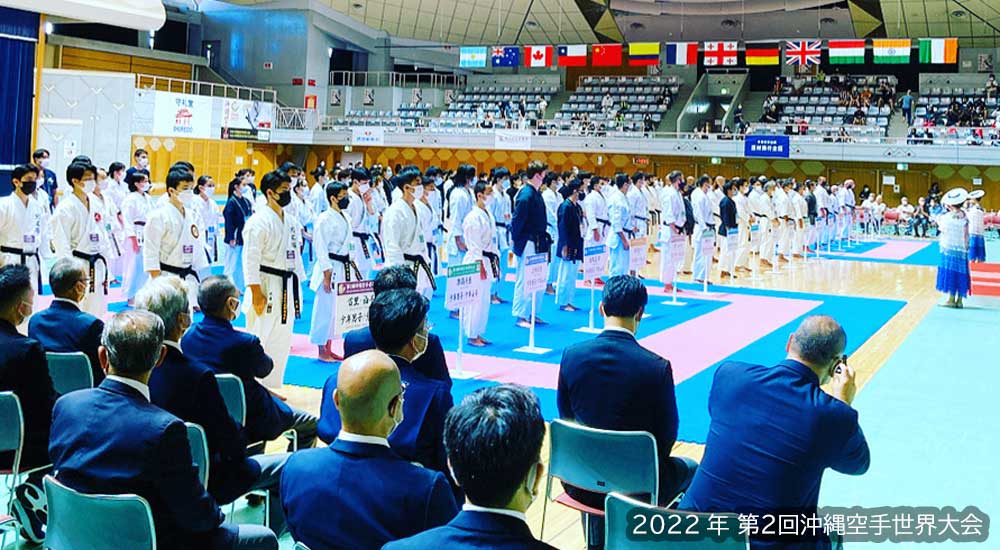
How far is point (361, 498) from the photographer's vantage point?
94.3 inches

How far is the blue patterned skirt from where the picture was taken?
12.7 metres

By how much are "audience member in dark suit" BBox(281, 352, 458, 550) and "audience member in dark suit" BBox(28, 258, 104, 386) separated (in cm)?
246

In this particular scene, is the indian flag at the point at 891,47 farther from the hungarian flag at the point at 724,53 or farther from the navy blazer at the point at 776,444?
the navy blazer at the point at 776,444

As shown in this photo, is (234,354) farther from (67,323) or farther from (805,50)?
(805,50)

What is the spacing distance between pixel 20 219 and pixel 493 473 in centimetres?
768

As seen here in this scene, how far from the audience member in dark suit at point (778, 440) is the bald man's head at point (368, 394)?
127 cm

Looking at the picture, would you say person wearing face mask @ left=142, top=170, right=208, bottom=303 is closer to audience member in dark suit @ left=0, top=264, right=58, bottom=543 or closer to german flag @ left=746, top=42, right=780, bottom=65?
audience member in dark suit @ left=0, top=264, right=58, bottom=543

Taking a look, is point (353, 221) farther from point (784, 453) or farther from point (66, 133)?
point (66, 133)

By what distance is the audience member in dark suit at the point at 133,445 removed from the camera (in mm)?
2684

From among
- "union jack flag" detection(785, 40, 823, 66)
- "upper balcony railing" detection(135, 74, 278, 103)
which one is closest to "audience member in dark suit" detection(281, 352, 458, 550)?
"union jack flag" detection(785, 40, 823, 66)

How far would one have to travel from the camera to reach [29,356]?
378 centimetres

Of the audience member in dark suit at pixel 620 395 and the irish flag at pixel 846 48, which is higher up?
the irish flag at pixel 846 48

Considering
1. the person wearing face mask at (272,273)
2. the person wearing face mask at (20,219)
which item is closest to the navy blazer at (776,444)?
the person wearing face mask at (272,273)

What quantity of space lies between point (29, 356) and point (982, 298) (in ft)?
45.6
